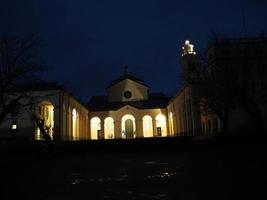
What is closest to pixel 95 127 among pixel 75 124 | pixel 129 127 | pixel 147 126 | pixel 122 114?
pixel 122 114

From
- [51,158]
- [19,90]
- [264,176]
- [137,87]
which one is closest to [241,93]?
[264,176]

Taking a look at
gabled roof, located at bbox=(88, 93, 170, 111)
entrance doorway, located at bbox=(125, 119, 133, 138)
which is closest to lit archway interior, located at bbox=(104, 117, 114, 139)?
gabled roof, located at bbox=(88, 93, 170, 111)

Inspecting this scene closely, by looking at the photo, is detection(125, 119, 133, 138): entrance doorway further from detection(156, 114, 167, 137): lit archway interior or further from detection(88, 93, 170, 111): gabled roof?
detection(156, 114, 167, 137): lit archway interior

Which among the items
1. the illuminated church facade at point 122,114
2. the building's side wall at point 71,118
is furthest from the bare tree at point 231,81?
the building's side wall at point 71,118

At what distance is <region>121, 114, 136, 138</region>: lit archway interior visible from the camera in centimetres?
6106

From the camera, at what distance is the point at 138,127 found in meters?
60.9

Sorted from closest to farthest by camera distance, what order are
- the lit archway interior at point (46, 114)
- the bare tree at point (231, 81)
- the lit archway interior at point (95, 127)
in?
the bare tree at point (231, 81), the lit archway interior at point (46, 114), the lit archway interior at point (95, 127)

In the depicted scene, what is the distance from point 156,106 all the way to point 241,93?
1679 inches

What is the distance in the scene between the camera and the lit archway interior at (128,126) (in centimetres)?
6106

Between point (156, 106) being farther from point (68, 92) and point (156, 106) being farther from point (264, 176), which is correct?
point (264, 176)

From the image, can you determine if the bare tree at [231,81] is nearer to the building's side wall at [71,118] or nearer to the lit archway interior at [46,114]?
the building's side wall at [71,118]

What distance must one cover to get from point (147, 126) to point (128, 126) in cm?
383

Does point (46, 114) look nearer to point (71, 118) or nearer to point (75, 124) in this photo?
point (71, 118)

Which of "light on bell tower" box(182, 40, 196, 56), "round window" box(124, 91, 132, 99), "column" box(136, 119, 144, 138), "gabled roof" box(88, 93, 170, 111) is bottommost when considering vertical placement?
"column" box(136, 119, 144, 138)
